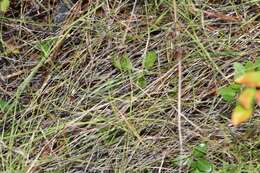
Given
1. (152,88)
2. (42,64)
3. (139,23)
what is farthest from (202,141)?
(42,64)

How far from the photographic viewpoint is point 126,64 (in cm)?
159

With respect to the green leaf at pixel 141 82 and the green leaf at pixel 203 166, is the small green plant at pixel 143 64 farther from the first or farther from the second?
the green leaf at pixel 203 166

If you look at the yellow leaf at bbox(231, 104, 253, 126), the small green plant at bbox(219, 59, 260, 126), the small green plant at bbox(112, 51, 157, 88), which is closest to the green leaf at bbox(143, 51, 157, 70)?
the small green plant at bbox(112, 51, 157, 88)

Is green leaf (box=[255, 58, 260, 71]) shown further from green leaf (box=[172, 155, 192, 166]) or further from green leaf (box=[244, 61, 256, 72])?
green leaf (box=[172, 155, 192, 166])

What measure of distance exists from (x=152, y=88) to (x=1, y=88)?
0.48 metres

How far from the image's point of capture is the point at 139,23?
1648 mm

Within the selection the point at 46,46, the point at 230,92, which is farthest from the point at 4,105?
the point at 230,92

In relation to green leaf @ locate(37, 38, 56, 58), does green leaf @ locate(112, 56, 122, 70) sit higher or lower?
lower

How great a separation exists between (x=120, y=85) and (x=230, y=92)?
1.11 feet

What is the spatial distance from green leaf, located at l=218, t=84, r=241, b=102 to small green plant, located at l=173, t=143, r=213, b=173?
145mm

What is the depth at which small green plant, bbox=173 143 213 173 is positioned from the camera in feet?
4.52

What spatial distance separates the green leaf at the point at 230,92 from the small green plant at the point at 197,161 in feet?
0.48

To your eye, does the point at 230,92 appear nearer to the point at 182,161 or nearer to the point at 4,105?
the point at 182,161

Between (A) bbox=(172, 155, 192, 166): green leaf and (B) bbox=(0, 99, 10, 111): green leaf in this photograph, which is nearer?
(A) bbox=(172, 155, 192, 166): green leaf
